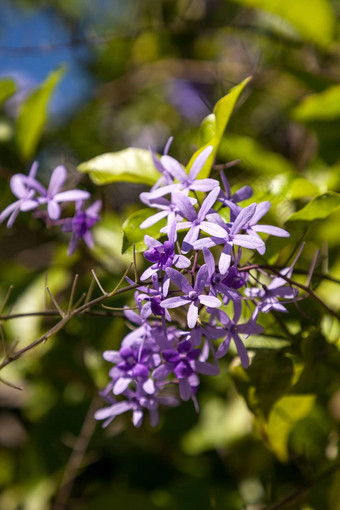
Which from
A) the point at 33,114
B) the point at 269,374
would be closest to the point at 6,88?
the point at 33,114

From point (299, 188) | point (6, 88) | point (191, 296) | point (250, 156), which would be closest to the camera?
point (191, 296)

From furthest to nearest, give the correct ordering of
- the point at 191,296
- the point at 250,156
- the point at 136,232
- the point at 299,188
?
the point at 250,156 → the point at 299,188 → the point at 136,232 → the point at 191,296

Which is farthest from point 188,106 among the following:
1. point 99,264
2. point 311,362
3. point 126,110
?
point 311,362

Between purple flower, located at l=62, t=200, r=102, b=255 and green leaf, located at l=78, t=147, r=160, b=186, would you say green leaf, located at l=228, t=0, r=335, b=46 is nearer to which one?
green leaf, located at l=78, t=147, r=160, b=186

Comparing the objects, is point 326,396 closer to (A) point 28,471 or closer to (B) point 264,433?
(B) point 264,433

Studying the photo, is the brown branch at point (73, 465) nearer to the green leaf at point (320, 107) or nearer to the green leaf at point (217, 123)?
the green leaf at point (217, 123)

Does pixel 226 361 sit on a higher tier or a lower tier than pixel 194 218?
lower

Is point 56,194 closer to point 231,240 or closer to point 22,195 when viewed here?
point 22,195

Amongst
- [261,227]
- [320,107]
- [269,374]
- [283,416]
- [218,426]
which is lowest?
[218,426]
